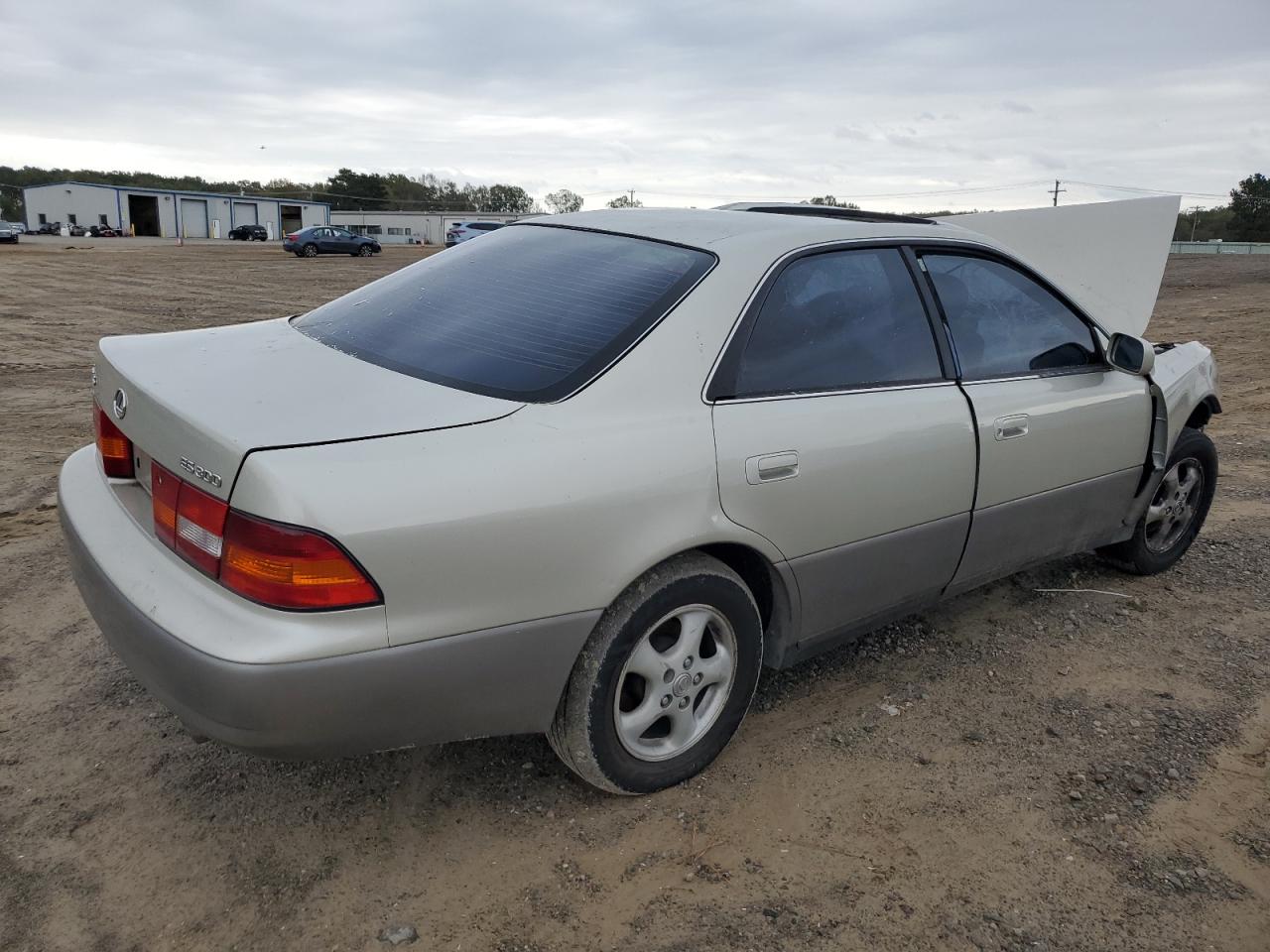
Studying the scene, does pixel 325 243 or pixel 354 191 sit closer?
pixel 325 243

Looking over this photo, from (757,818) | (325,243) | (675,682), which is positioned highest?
(325,243)

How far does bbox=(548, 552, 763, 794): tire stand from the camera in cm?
240

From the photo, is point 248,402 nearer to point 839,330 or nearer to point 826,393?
point 826,393

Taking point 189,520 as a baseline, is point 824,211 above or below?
above

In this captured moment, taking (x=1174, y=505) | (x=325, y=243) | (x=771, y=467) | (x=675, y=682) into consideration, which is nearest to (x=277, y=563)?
(x=675, y=682)

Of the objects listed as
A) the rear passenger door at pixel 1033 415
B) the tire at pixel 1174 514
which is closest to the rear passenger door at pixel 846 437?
the rear passenger door at pixel 1033 415

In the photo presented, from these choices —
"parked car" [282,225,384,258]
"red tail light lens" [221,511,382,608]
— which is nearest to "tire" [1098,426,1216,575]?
"red tail light lens" [221,511,382,608]

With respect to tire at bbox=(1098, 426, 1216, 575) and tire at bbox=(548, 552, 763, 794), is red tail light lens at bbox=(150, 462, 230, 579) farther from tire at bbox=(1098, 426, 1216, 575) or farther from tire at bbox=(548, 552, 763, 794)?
tire at bbox=(1098, 426, 1216, 575)

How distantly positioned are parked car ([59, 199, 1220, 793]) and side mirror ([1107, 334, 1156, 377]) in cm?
2

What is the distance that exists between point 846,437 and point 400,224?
8166cm

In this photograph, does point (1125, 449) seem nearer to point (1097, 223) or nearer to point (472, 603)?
point (1097, 223)

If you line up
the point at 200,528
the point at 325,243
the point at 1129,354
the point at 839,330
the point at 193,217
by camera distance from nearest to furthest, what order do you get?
the point at 200,528 → the point at 839,330 → the point at 1129,354 → the point at 325,243 → the point at 193,217

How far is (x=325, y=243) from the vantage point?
38.7 meters

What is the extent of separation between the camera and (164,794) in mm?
2652
